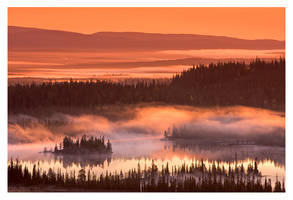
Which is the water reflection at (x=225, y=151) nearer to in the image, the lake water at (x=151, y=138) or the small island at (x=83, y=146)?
the lake water at (x=151, y=138)

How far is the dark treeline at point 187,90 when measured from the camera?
35.0ft

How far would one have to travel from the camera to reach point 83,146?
411 inches

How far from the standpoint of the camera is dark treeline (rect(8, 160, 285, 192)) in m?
10.4

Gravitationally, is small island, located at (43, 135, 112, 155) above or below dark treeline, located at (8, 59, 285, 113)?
below

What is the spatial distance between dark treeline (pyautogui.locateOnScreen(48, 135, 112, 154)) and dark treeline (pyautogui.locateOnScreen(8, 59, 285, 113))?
653mm

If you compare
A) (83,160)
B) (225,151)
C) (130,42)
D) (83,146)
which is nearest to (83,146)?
(83,146)

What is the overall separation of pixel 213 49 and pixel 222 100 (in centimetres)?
93

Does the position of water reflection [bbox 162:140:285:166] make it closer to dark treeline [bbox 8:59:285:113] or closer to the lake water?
the lake water

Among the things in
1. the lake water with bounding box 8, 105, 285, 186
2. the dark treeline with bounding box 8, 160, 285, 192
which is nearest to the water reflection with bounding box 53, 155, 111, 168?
the lake water with bounding box 8, 105, 285, 186

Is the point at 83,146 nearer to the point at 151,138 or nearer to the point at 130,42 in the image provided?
the point at 151,138

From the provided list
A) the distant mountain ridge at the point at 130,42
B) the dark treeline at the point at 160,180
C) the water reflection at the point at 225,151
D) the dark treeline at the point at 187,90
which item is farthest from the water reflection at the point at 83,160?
the distant mountain ridge at the point at 130,42

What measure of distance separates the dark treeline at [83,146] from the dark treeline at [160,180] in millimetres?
380

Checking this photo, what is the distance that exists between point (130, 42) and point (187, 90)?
1356 mm
